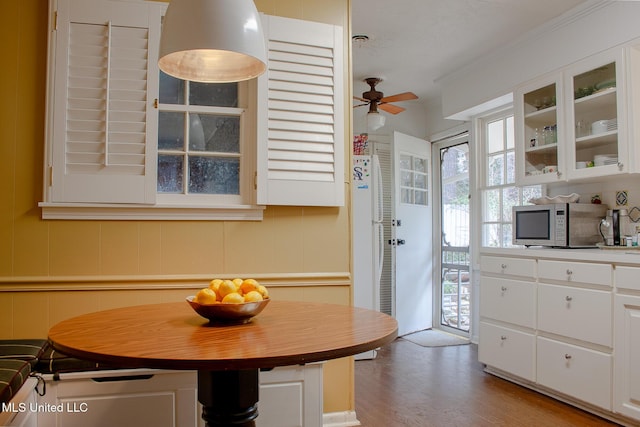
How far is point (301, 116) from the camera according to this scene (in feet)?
8.62

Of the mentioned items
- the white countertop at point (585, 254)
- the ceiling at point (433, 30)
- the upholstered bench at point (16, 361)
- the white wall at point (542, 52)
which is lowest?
the upholstered bench at point (16, 361)

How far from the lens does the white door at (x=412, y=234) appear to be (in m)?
5.00

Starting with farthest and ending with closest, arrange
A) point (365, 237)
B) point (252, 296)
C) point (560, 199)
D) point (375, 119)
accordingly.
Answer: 1. point (375, 119)
2. point (365, 237)
3. point (560, 199)
4. point (252, 296)

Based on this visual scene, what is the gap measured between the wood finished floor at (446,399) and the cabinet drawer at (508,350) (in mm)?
118

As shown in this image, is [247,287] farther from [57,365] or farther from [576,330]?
[576,330]

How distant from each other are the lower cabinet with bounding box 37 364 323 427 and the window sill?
0.75 m

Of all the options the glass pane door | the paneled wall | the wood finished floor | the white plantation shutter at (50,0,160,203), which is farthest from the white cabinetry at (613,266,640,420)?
the white plantation shutter at (50,0,160,203)

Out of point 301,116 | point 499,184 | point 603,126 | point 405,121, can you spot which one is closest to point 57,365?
point 301,116

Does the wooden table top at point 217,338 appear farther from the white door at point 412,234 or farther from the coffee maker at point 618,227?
the white door at point 412,234

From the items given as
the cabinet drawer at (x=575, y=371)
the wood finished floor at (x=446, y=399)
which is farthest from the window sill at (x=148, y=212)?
the cabinet drawer at (x=575, y=371)

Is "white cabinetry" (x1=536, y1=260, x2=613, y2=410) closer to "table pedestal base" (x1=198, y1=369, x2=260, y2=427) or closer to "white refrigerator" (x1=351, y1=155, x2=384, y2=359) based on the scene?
"white refrigerator" (x1=351, y1=155, x2=384, y2=359)

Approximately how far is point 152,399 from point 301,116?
5.11ft

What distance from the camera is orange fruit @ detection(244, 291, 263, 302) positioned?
1.48m

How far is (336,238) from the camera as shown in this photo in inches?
107
